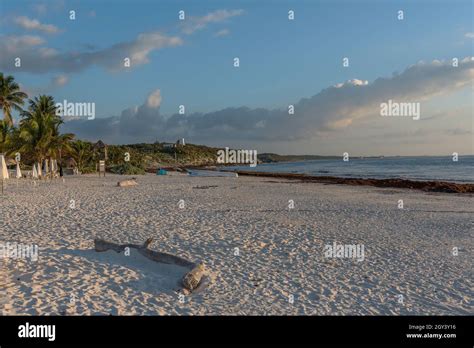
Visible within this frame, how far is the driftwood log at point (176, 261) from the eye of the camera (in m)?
6.41

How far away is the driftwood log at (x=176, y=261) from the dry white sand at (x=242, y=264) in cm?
16

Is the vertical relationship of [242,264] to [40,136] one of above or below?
below

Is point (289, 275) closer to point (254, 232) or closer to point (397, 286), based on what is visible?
point (397, 286)

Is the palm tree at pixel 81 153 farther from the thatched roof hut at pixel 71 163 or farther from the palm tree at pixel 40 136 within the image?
the palm tree at pixel 40 136

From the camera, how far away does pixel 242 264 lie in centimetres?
774

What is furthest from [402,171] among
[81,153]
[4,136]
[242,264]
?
[242,264]

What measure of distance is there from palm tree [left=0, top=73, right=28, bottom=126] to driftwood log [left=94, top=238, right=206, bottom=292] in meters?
33.9

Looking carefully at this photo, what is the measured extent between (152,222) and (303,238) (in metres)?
4.90

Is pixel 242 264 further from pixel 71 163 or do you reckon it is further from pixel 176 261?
pixel 71 163

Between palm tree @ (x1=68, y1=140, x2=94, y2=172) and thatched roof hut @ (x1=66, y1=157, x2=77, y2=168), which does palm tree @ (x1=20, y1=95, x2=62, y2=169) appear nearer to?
thatched roof hut @ (x1=66, y1=157, x2=77, y2=168)

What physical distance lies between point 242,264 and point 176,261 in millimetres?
1394

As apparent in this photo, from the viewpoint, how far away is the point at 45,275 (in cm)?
678

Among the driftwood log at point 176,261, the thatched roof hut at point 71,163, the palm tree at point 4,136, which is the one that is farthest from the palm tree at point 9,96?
the driftwood log at point 176,261
